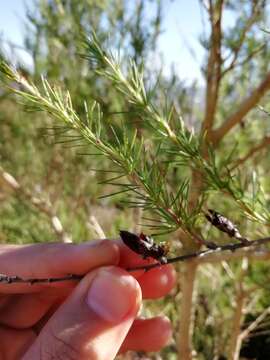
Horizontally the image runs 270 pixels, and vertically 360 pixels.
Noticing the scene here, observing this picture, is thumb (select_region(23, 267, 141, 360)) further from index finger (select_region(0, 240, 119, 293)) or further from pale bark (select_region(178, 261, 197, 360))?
pale bark (select_region(178, 261, 197, 360))

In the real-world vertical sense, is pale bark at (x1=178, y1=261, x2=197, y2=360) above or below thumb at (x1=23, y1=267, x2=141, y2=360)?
below

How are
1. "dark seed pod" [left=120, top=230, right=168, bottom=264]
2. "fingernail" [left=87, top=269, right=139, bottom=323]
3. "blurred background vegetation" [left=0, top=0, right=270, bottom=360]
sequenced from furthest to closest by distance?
"blurred background vegetation" [left=0, top=0, right=270, bottom=360], "fingernail" [left=87, top=269, right=139, bottom=323], "dark seed pod" [left=120, top=230, right=168, bottom=264]

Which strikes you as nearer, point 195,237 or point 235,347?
point 195,237

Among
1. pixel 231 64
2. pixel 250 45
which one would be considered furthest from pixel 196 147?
pixel 250 45

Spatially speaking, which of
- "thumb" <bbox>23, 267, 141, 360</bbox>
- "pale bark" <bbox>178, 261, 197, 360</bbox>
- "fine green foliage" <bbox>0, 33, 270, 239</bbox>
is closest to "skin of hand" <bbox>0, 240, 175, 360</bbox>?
"thumb" <bbox>23, 267, 141, 360</bbox>

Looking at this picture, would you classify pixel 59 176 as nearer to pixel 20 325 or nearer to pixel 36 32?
pixel 36 32

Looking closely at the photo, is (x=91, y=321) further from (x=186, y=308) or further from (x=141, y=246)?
(x=186, y=308)

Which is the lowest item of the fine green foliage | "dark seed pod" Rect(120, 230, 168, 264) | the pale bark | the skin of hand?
the pale bark

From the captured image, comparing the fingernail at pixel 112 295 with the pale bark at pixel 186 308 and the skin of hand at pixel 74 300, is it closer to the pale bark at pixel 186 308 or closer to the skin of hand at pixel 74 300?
the skin of hand at pixel 74 300

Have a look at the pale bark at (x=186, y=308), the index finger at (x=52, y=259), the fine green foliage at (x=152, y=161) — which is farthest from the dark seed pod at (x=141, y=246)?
the pale bark at (x=186, y=308)
